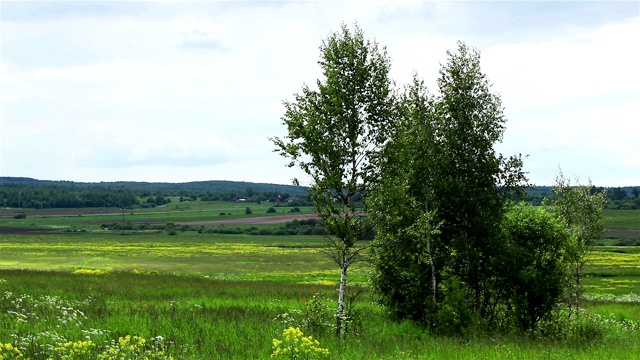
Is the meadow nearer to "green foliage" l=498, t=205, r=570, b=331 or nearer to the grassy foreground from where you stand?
the grassy foreground

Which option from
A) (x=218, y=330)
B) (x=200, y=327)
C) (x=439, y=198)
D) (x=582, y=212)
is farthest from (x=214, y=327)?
(x=582, y=212)

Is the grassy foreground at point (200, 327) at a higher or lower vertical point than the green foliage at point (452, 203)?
lower

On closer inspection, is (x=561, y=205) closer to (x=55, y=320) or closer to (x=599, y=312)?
(x=599, y=312)

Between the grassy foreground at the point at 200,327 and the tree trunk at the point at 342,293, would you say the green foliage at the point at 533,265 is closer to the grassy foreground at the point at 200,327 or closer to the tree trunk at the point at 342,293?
the grassy foreground at the point at 200,327

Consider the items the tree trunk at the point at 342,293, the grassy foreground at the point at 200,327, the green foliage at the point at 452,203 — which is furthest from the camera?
the green foliage at the point at 452,203

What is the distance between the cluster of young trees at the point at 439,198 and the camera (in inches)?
937

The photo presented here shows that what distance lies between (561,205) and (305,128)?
76.5 ft

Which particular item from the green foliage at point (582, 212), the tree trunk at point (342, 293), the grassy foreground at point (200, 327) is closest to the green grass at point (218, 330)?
the grassy foreground at point (200, 327)

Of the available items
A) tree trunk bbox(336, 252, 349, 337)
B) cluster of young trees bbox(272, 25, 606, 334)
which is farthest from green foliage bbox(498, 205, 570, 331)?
tree trunk bbox(336, 252, 349, 337)

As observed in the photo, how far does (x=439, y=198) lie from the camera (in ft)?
→ 92.9

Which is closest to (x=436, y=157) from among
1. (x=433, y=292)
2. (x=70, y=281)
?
(x=433, y=292)

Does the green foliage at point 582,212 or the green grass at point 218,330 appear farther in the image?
the green foliage at point 582,212

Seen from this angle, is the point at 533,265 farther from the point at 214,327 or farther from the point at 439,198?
the point at 214,327

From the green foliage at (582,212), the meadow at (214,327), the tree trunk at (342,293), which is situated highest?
the green foliage at (582,212)
